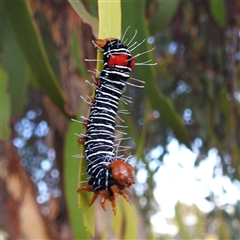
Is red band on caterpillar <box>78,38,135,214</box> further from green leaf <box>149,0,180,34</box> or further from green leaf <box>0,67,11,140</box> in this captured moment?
green leaf <box>149,0,180,34</box>

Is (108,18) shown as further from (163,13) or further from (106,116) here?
(163,13)

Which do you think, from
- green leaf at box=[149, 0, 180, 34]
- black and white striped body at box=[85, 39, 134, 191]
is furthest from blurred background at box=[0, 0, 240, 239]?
black and white striped body at box=[85, 39, 134, 191]

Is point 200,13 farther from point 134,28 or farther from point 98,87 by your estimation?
point 98,87

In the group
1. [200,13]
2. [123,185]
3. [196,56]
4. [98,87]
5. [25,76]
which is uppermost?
[200,13]

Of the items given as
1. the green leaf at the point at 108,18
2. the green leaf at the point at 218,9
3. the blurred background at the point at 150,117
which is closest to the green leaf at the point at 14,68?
the blurred background at the point at 150,117

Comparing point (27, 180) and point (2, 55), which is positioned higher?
point (2, 55)

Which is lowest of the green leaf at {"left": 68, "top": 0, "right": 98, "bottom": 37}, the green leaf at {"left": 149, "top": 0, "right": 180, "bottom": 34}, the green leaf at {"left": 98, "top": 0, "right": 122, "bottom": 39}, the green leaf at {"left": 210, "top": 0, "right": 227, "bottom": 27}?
the green leaf at {"left": 98, "top": 0, "right": 122, "bottom": 39}

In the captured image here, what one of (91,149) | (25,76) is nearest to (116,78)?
(91,149)
